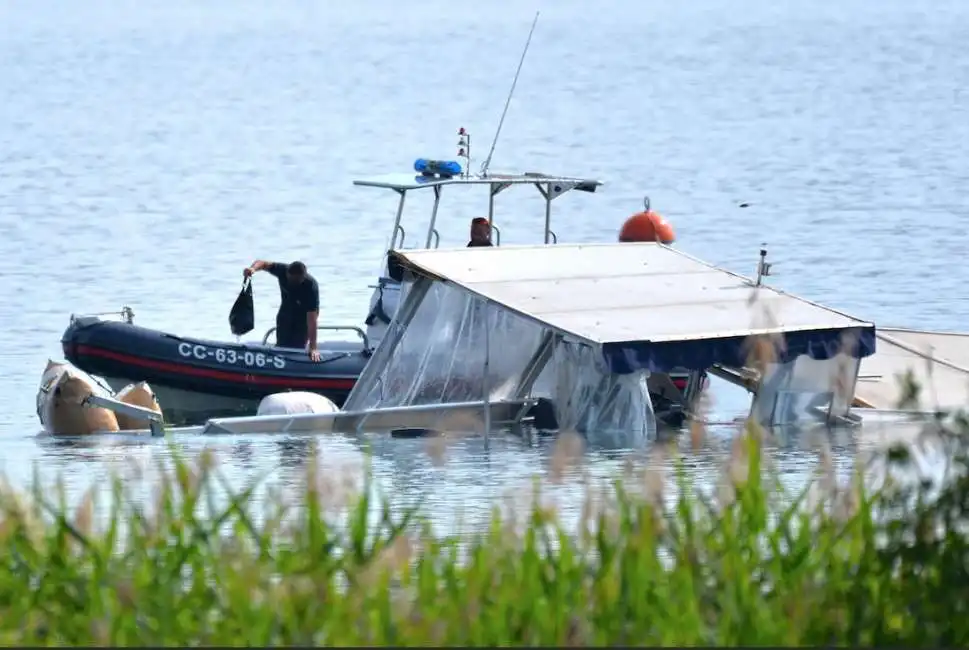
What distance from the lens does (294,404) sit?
69.1 ft

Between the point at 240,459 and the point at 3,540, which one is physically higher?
the point at 3,540

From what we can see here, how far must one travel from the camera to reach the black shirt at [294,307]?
22938mm

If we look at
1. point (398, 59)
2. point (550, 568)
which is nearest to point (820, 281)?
point (550, 568)

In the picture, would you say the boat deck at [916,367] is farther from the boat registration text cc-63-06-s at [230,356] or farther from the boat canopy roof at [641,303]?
the boat registration text cc-63-06-s at [230,356]

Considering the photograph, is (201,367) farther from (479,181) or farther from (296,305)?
(479,181)

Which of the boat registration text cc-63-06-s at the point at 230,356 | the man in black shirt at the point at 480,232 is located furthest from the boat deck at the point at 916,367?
the boat registration text cc-63-06-s at the point at 230,356

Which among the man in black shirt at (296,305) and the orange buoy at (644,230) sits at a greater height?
the orange buoy at (644,230)

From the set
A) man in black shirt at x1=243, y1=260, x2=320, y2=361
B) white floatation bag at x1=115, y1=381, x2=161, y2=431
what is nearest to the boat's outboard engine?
man in black shirt at x1=243, y1=260, x2=320, y2=361

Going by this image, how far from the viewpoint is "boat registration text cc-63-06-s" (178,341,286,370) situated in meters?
22.8

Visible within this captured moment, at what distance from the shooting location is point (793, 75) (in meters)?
96.4

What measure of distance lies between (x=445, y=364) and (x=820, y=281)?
1683 centimetres

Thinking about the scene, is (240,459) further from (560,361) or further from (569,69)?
(569,69)

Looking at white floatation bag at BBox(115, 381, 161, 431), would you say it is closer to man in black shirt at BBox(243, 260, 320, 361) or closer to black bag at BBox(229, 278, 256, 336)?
man in black shirt at BBox(243, 260, 320, 361)

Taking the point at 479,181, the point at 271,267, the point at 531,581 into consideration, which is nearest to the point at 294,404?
the point at 271,267
